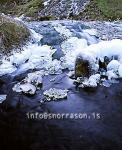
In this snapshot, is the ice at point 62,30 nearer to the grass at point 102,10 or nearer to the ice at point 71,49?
the ice at point 71,49

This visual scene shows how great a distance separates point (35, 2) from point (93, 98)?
52.9ft

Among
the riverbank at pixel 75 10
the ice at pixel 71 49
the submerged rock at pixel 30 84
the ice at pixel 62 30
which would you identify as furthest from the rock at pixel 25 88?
the riverbank at pixel 75 10

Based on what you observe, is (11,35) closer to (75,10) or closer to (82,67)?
(82,67)

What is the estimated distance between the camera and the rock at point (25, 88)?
9.52 meters

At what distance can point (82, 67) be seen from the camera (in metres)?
10.4

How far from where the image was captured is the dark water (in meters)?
7.15

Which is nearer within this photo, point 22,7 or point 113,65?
point 113,65

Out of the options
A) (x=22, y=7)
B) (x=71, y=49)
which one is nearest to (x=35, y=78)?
(x=71, y=49)

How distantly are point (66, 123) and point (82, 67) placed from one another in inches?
113

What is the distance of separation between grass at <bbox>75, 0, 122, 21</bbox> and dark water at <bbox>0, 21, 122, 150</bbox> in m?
9.89

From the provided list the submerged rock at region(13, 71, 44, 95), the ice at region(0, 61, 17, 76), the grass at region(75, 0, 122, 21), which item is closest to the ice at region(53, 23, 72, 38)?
the ice at region(0, 61, 17, 76)

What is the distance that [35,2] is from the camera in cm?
2384

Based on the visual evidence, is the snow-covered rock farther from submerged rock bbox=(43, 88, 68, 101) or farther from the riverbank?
the riverbank

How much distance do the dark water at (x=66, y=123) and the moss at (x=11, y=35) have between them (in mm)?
3280
